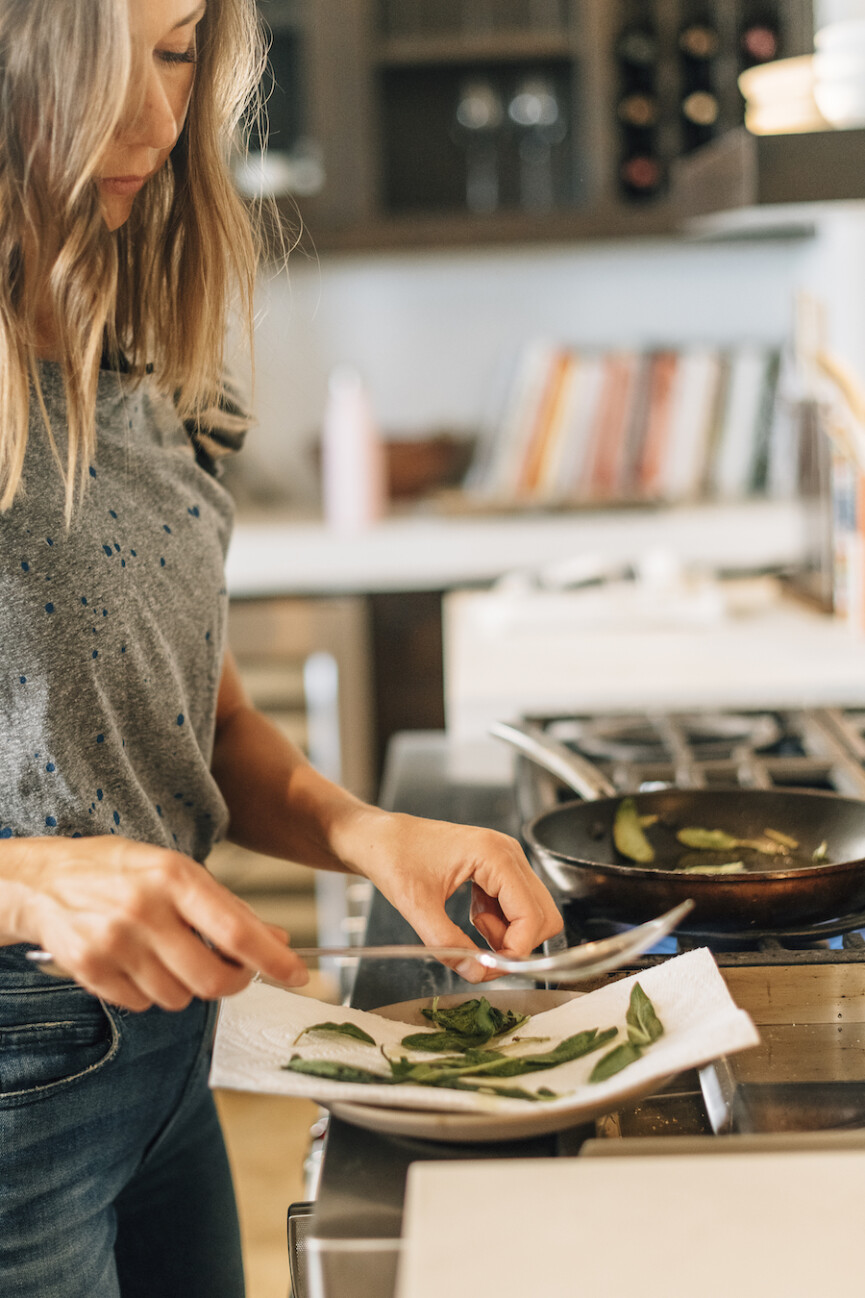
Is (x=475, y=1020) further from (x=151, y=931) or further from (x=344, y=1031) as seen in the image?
(x=151, y=931)

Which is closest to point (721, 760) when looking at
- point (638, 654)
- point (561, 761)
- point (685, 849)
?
point (561, 761)

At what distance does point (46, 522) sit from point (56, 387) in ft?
0.32

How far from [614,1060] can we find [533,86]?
270 cm

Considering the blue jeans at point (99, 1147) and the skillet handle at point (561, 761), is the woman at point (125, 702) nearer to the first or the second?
the blue jeans at point (99, 1147)

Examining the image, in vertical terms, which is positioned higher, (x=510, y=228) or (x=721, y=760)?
(x=510, y=228)

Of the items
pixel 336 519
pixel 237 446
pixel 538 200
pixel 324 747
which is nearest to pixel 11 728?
pixel 237 446

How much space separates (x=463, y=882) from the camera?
2.56ft

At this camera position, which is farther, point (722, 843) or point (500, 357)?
point (500, 357)

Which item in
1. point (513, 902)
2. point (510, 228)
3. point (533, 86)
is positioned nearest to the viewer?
point (513, 902)

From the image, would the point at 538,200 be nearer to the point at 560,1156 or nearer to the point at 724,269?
the point at 724,269

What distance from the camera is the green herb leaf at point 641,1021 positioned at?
616 millimetres

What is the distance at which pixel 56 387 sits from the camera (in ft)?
2.68

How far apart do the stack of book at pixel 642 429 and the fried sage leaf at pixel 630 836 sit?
6.63 feet

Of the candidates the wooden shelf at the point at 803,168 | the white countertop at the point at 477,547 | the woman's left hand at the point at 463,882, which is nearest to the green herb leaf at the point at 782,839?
the woman's left hand at the point at 463,882
